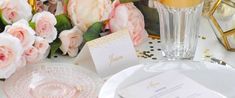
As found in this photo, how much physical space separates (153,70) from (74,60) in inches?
6.7

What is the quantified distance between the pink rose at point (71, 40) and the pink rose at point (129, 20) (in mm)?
68

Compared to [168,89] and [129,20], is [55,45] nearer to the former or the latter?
[129,20]

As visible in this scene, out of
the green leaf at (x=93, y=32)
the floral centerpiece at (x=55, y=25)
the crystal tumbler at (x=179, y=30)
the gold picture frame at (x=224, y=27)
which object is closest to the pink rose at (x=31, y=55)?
the floral centerpiece at (x=55, y=25)

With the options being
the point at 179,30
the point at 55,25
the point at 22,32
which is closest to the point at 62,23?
the point at 55,25

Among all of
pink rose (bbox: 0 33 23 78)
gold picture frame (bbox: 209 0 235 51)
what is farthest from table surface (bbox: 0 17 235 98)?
pink rose (bbox: 0 33 23 78)

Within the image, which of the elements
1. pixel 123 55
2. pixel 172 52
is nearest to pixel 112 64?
pixel 123 55

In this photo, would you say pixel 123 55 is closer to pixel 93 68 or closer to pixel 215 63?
pixel 93 68

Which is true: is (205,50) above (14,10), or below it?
below

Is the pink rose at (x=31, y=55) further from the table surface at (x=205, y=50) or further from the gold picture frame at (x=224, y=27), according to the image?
the gold picture frame at (x=224, y=27)

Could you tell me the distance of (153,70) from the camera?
2.98 feet

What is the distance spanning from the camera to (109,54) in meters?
0.95

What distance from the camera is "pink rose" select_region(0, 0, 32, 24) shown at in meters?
0.94

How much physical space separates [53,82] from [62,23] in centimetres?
14

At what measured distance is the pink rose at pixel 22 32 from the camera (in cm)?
91
